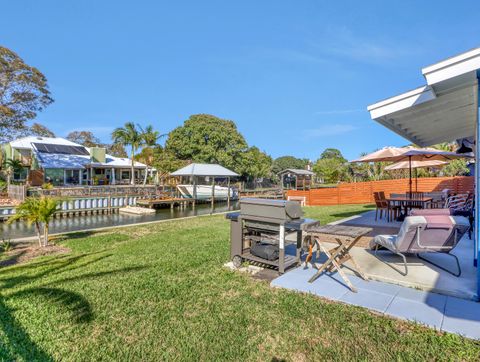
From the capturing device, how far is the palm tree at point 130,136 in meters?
30.4

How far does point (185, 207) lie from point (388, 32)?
19316 mm

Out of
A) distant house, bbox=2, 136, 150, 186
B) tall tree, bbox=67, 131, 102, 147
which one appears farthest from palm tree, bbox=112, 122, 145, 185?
tall tree, bbox=67, 131, 102, 147

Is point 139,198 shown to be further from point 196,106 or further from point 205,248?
point 196,106

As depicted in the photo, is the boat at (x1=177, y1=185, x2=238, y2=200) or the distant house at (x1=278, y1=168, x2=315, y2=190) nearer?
the boat at (x1=177, y1=185, x2=238, y2=200)

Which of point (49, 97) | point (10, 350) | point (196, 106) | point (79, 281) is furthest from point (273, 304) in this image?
point (196, 106)

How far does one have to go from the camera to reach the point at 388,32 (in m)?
16.6

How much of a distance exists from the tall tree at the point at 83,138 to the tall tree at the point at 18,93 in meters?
28.7

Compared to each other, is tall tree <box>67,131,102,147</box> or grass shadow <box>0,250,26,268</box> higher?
tall tree <box>67,131,102,147</box>

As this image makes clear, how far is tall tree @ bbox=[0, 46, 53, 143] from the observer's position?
70.9ft

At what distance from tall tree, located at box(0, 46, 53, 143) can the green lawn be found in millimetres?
23769

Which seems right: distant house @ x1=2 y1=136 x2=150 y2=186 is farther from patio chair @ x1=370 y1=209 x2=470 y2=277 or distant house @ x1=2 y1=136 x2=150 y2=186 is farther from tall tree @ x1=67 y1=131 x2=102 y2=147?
patio chair @ x1=370 y1=209 x2=470 y2=277

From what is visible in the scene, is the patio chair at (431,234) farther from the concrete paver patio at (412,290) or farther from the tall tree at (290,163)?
the tall tree at (290,163)

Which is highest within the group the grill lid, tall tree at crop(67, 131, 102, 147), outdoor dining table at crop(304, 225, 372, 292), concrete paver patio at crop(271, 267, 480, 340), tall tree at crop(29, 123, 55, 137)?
tall tree at crop(67, 131, 102, 147)

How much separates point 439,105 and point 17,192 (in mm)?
24618
